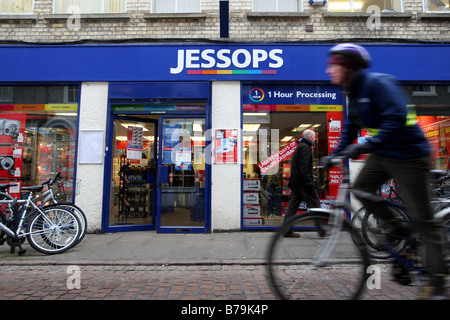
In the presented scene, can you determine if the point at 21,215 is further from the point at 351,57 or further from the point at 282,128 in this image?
the point at 282,128

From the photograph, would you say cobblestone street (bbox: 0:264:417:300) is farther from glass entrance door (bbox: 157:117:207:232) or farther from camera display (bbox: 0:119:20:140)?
camera display (bbox: 0:119:20:140)

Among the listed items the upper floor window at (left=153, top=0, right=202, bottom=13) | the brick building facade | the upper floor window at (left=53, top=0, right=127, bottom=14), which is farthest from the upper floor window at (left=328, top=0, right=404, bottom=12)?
the upper floor window at (left=53, top=0, right=127, bottom=14)

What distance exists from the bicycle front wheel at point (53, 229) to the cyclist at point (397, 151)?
4.49 m

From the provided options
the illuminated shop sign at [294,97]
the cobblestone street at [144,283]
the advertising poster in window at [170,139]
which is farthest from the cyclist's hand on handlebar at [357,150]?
the advertising poster in window at [170,139]

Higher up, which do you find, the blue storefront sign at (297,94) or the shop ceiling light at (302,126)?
the blue storefront sign at (297,94)

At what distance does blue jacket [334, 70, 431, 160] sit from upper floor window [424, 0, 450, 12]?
7.07m

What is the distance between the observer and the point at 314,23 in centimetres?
684

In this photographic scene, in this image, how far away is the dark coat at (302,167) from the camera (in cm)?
523

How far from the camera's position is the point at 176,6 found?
7223mm

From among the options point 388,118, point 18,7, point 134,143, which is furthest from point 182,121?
point 18,7

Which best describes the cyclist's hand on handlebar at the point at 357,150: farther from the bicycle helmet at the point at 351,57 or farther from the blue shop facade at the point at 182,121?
the blue shop facade at the point at 182,121

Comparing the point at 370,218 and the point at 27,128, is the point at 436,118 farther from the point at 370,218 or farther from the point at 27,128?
the point at 27,128

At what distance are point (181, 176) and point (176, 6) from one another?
4.44 meters
